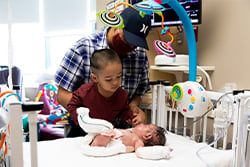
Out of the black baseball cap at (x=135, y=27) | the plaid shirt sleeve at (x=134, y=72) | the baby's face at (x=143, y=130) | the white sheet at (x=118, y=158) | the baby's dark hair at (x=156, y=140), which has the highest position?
the black baseball cap at (x=135, y=27)

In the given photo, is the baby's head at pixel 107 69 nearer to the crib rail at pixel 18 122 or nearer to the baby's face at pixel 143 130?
the baby's face at pixel 143 130

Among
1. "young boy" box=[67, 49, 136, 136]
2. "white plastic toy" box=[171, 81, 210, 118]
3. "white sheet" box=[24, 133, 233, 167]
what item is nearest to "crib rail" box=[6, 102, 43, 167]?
"white sheet" box=[24, 133, 233, 167]

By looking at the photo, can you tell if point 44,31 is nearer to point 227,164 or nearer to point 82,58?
point 82,58

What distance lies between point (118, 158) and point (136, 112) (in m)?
0.45

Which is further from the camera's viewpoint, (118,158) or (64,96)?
(64,96)

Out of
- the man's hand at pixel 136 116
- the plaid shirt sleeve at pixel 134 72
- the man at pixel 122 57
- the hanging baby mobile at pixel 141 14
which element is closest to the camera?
the hanging baby mobile at pixel 141 14

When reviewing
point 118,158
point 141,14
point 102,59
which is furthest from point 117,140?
point 141,14

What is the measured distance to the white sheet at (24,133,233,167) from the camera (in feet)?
3.17

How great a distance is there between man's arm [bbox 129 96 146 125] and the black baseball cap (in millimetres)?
403

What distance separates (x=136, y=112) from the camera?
57.0 inches

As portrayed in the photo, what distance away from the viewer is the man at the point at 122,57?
1257mm

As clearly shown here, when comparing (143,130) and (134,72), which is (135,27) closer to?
(134,72)

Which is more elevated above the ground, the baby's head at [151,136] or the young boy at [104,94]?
the young boy at [104,94]

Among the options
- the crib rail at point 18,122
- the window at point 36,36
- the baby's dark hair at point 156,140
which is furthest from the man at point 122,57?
the window at point 36,36
